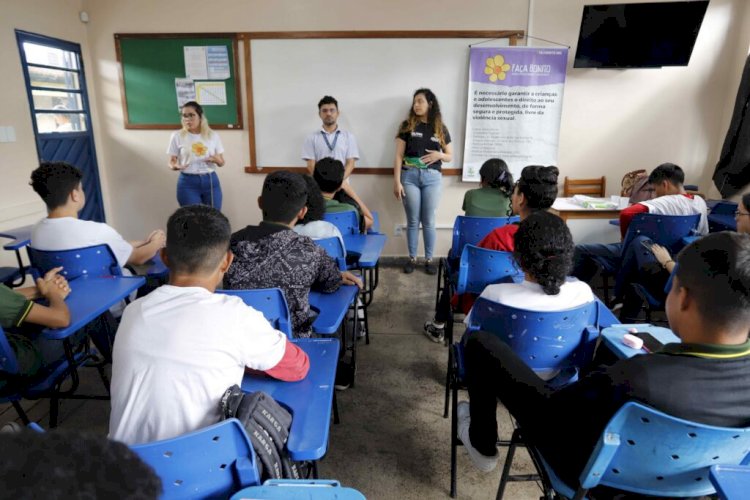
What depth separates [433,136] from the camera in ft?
14.3

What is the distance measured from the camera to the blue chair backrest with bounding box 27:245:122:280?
2.20m

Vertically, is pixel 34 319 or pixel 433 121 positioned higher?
pixel 433 121

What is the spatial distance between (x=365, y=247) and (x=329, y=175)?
1.79ft

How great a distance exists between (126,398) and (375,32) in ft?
13.7

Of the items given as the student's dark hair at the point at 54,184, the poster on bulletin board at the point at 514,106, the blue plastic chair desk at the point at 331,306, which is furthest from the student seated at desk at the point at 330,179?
the poster on bulletin board at the point at 514,106

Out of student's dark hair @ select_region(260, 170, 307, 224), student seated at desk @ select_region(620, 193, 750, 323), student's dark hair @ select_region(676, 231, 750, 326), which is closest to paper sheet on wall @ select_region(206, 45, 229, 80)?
student's dark hair @ select_region(260, 170, 307, 224)

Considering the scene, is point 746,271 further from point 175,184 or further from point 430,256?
point 175,184

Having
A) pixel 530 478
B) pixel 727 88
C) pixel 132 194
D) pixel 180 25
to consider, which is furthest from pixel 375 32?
pixel 530 478

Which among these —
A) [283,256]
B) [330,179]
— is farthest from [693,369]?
[330,179]

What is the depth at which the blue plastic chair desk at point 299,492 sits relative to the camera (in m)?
0.88

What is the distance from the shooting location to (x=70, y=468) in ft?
1.36

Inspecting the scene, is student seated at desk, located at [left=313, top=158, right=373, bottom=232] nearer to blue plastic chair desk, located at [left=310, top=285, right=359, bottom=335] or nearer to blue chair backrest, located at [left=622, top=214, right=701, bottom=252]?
blue plastic chair desk, located at [left=310, top=285, right=359, bottom=335]

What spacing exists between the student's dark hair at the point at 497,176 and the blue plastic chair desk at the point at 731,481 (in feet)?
7.49

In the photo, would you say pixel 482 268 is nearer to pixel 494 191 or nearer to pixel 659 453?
pixel 494 191
